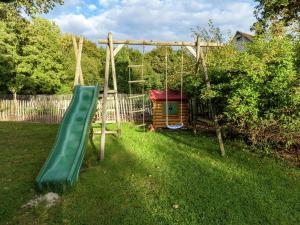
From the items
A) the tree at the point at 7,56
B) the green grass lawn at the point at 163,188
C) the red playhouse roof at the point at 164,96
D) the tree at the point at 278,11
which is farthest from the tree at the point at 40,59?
the tree at the point at 278,11

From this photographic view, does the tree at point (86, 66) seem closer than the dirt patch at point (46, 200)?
No

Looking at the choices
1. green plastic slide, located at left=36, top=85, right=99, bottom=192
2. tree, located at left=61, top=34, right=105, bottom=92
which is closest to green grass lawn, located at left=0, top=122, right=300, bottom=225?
green plastic slide, located at left=36, top=85, right=99, bottom=192

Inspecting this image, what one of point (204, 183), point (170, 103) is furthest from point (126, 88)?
point (204, 183)

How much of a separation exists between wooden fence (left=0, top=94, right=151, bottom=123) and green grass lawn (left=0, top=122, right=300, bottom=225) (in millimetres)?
7538

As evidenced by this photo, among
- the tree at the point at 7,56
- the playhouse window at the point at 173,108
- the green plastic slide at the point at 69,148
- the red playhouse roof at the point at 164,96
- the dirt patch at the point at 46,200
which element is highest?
the tree at the point at 7,56

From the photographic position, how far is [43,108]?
1636 cm

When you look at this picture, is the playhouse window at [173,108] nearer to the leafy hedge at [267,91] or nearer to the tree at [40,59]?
the leafy hedge at [267,91]

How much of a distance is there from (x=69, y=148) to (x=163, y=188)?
7.66ft

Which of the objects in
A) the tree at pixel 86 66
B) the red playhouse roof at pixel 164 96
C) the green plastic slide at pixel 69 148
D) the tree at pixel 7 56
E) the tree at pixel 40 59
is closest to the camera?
the green plastic slide at pixel 69 148

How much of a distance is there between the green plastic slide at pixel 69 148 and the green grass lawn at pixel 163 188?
301 mm

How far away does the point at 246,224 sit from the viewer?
13.3ft

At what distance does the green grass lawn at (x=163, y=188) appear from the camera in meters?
4.32

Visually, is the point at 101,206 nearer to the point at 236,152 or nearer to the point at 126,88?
the point at 236,152

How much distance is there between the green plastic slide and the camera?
17.1ft
